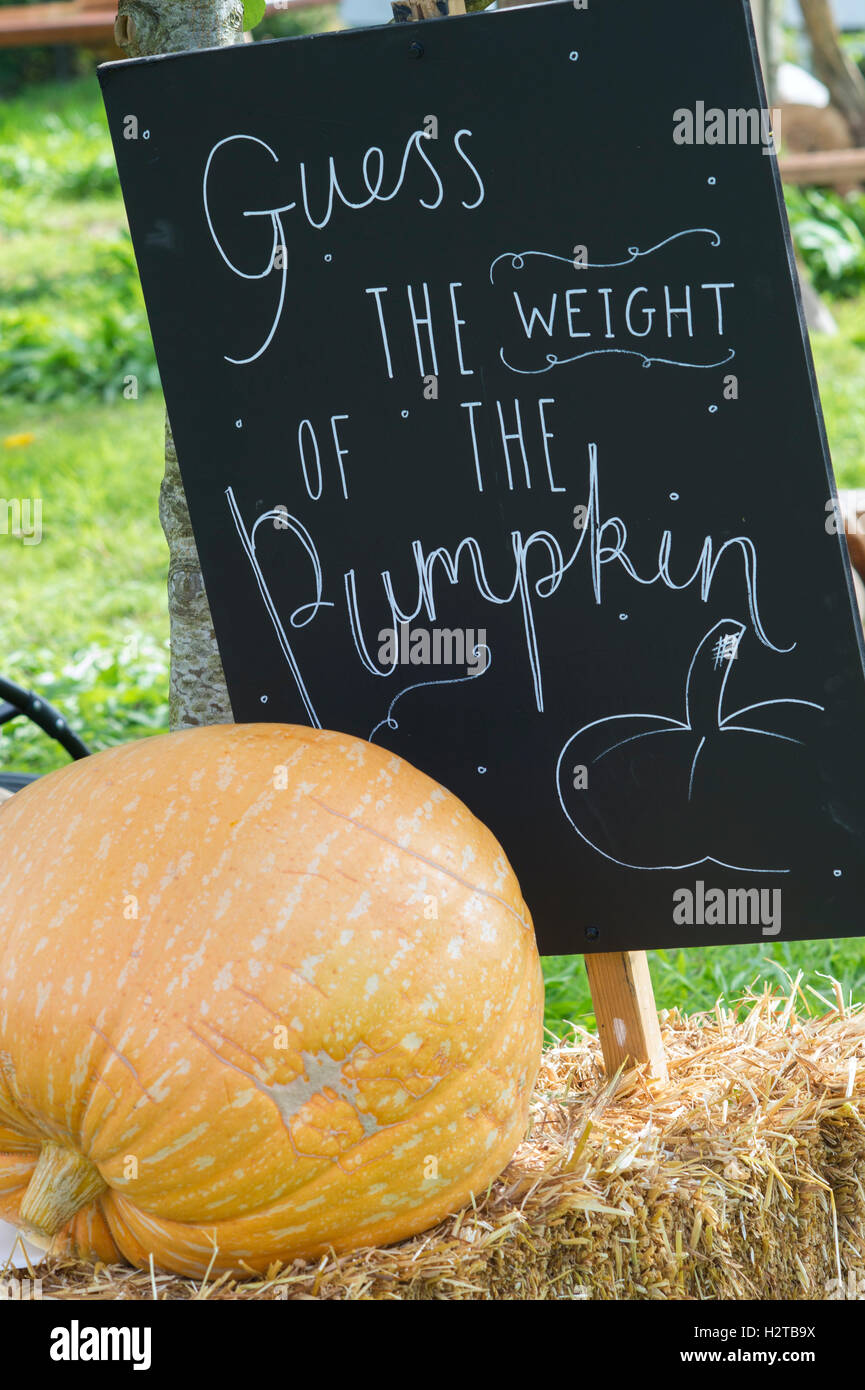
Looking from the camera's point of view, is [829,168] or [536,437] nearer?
[536,437]

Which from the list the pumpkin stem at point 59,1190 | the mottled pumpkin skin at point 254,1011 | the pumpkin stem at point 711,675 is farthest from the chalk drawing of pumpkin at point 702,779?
the pumpkin stem at point 59,1190

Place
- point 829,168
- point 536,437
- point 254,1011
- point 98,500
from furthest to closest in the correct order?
1. point 829,168
2. point 98,500
3. point 536,437
4. point 254,1011

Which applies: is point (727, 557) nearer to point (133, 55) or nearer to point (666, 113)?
point (666, 113)

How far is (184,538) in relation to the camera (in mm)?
2137

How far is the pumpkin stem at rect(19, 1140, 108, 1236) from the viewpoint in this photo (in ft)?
5.02

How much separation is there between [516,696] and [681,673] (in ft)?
0.81

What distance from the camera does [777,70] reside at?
732cm

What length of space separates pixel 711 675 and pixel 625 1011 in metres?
0.54

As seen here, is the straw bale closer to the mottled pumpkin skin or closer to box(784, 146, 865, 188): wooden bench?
the mottled pumpkin skin

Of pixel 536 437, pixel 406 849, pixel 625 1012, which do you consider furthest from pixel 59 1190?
pixel 536 437

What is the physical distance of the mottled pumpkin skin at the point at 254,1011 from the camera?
143cm

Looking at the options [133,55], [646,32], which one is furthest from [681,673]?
[133,55]

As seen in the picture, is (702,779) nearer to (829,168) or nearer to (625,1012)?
(625,1012)

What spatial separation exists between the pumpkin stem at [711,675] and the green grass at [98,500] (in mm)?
607
